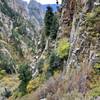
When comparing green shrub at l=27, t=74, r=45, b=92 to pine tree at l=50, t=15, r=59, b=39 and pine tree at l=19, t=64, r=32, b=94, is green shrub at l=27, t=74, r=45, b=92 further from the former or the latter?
pine tree at l=50, t=15, r=59, b=39

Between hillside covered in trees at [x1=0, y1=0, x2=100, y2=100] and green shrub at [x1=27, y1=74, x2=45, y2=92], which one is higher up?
hillside covered in trees at [x1=0, y1=0, x2=100, y2=100]

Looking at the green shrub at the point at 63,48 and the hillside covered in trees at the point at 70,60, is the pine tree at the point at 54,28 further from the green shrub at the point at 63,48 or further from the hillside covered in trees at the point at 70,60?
the green shrub at the point at 63,48

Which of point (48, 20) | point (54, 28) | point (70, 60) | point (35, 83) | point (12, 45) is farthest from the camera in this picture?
point (12, 45)

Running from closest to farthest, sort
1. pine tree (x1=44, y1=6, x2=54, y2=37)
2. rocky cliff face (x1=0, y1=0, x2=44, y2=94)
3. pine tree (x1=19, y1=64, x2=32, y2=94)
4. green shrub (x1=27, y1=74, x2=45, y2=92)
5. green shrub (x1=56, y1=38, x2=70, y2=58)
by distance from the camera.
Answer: green shrub (x1=56, y1=38, x2=70, y2=58), green shrub (x1=27, y1=74, x2=45, y2=92), pine tree (x1=19, y1=64, x2=32, y2=94), pine tree (x1=44, y1=6, x2=54, y2=37), rocky cliff face (x1=0, y1=0, x2=44, y2=94)

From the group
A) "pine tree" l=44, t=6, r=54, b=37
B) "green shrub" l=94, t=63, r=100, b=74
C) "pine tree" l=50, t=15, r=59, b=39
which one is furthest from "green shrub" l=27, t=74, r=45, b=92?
"green shrub" l=94, t=63, r=100, b=74

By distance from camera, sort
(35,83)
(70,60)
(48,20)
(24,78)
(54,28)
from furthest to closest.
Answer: (48,20), (54,28), (24,78), (35,83), (70,60)

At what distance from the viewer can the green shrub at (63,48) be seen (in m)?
44.1

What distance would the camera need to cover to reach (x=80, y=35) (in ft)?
122

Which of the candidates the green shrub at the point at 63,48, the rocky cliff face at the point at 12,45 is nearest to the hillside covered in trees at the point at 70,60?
the green shrub at the point at 63,48

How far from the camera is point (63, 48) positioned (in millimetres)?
44438

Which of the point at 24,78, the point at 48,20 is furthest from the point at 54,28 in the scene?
the point at 24,78

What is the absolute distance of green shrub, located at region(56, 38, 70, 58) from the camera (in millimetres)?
44062

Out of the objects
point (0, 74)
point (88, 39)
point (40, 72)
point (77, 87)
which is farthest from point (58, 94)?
point (0, 74)

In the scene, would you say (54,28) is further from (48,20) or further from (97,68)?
(97,68)
